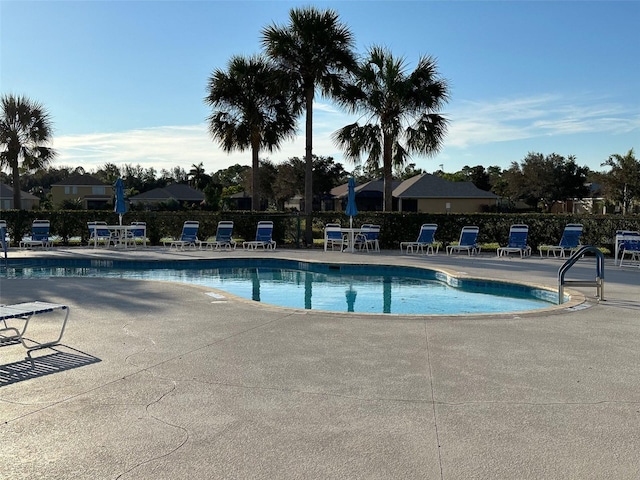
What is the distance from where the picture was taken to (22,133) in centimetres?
2614

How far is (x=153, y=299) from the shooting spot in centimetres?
850

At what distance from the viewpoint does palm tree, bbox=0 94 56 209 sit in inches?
1014

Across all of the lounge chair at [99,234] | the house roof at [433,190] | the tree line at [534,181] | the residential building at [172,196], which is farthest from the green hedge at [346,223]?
the residential building at [172,196]

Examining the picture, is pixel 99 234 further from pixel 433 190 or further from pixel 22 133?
pixel 433 190

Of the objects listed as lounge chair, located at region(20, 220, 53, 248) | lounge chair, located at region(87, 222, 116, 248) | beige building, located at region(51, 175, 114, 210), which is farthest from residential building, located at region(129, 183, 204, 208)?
lounge chair, located at region(20, 220, 53, 248)

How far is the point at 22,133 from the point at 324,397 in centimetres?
2661

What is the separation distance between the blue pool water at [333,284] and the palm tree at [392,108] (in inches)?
292

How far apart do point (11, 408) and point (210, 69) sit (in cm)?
2182

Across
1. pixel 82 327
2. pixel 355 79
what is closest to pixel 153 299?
pixel 82 327

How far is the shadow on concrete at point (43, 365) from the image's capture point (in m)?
4.78

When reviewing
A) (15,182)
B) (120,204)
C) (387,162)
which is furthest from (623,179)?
(15,182)

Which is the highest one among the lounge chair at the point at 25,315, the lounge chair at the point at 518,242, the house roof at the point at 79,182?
the house roof at the point at 79,182

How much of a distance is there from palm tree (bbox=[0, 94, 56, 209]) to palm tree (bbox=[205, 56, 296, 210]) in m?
8.24

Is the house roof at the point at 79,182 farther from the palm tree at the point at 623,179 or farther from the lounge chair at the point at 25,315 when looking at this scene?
the lounge chair at the point at 25,315
